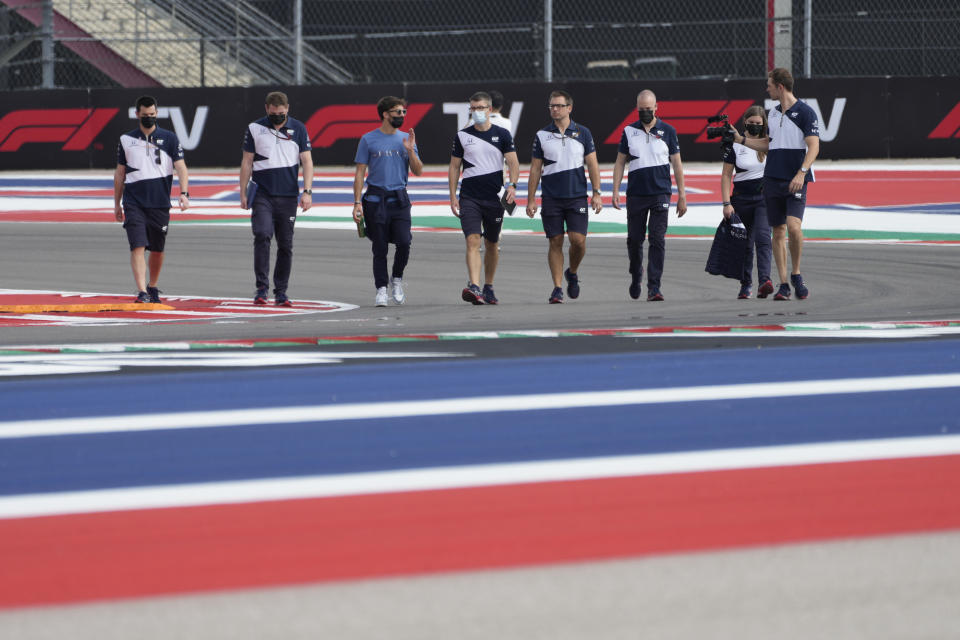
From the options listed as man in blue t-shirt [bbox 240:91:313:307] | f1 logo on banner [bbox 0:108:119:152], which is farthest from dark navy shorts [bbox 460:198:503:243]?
f1 logo on banner [bbox 0:108:119:152]

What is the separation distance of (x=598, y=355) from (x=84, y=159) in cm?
2004

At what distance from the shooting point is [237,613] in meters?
3.97

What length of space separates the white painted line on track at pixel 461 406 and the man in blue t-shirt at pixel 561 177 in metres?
4.81

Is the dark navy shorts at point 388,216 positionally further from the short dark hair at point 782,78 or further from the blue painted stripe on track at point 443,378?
the blue painted stripe on track at point 443,378

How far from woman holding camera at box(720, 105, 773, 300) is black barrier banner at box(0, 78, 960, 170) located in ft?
41.8

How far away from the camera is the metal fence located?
2522 centimetres

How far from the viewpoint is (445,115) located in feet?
86.3

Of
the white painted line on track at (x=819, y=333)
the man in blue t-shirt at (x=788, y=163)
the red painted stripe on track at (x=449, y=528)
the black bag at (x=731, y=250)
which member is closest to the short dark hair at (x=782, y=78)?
the man in blue t-shirt at (x=788, y=163)

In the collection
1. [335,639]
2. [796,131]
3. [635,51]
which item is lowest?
[335,639]

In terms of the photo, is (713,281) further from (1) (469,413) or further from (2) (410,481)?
(2) (410,481)

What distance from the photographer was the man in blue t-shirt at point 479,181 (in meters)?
12.1

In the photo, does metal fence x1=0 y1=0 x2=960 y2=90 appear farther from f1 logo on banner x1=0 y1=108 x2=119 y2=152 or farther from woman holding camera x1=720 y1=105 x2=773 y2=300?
woman holding camera x1=720 y1=105 x2=773 y2=300

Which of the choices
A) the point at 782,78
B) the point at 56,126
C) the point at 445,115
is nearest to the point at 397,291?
the point at 782,78

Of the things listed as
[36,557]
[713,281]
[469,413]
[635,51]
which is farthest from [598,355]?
[635,51]
